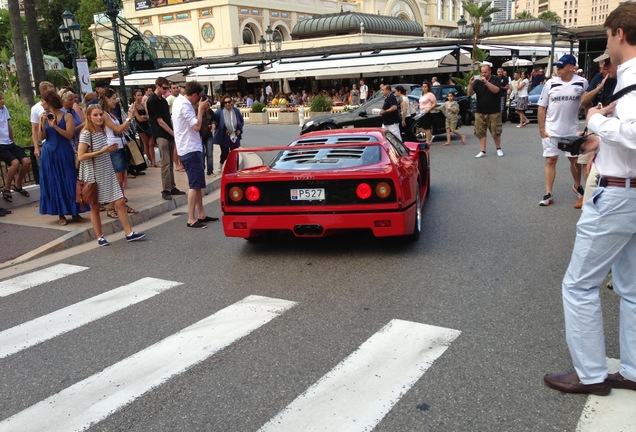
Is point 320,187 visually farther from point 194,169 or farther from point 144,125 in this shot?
point 144,125

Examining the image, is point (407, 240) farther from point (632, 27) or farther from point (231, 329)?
point (632, 27)

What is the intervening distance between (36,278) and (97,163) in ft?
5.34

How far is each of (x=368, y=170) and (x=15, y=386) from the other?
356 cm

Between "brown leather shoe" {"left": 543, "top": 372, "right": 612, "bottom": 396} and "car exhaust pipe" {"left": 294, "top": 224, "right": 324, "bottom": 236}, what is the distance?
9.55ft

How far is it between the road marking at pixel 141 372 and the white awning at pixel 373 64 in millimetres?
22379

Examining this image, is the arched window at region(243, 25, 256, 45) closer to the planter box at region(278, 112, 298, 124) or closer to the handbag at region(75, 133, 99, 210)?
the planter box at region(278, 112, 298, 124)

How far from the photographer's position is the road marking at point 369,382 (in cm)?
295

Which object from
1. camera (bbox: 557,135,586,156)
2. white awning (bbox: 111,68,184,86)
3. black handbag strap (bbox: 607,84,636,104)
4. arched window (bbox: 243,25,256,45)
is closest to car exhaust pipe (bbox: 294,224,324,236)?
camera (bbox: 557,135,586,156)

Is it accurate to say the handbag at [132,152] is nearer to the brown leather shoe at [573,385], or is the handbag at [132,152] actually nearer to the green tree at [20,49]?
the green tree at [20,49]

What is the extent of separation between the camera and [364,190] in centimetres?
556

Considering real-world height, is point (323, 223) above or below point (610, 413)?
above

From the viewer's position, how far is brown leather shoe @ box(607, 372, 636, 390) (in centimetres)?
306

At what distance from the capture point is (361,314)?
438cm

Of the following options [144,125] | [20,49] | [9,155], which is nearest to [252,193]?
[9,155]
